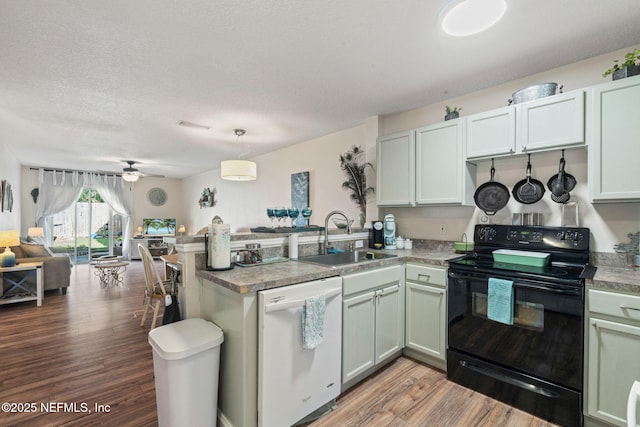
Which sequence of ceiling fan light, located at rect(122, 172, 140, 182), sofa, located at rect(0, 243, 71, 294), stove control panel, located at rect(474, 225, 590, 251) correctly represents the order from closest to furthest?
stove control panel, located at rect(474, 225, 590, 251), sofa, located at rect(0, 243, 71, 294), ceiling fan light, located at rect(122, 172, 140, 182)

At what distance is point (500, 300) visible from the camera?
1907 millimetres

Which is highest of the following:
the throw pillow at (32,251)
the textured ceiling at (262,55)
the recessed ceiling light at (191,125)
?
the textured ceiling at (262,55)

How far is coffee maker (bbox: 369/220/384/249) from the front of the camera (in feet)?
9.98

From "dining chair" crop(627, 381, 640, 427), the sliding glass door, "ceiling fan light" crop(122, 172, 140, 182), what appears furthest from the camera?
the sliding glass door

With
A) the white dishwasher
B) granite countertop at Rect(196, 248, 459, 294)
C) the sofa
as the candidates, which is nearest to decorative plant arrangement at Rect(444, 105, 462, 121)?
granite countertop at Rect(196, 248, 459, 294)

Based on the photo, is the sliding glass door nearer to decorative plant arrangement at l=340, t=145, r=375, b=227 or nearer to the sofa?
the sofa

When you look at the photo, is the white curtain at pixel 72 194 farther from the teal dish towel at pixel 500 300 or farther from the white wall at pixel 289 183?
the teal dish towel at pixel 500 300

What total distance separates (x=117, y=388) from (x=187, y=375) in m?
1.10

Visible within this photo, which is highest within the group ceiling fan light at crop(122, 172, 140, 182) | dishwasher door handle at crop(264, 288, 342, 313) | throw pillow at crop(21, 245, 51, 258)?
ceiling fan light at crop(122, 172, 140, 182)

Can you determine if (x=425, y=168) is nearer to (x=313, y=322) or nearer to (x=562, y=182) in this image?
Answer: (x=562, y=182)

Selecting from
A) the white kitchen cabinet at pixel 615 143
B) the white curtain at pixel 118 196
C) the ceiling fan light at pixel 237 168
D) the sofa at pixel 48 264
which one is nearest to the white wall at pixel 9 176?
the sofa at pixel 48 264

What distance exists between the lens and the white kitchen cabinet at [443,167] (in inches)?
101

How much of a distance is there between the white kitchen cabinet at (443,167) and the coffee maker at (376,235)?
469mm

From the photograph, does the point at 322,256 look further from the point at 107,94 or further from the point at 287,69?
the point at 107,94
